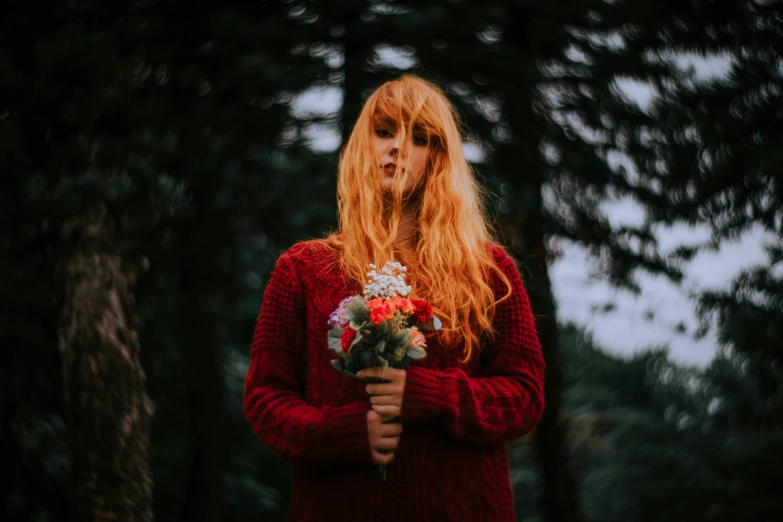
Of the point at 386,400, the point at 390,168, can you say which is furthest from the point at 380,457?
the point at 390,168

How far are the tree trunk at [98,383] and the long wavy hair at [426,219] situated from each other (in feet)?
10.8

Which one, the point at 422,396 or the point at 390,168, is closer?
the point at 422,396

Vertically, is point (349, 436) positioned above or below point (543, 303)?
above

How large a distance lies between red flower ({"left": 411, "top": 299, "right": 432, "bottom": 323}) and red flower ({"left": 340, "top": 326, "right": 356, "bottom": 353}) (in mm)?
172

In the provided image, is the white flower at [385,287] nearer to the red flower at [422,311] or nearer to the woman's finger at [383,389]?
the red flower at [422,311]

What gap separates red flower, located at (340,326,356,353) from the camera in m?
1.75

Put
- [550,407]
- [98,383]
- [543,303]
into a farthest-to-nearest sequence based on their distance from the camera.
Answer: [550,407] → [543,303] → [98,383]

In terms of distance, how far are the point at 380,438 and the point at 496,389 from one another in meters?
0.35

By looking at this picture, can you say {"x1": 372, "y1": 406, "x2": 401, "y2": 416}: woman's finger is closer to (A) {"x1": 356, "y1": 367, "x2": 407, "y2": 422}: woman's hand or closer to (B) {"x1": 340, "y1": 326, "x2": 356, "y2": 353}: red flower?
(A) {"x1": 356, "y1": 367, "x2": 407, "y2": 422}: woman's hand

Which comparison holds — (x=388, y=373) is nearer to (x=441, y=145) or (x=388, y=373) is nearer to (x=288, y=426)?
(x=288, y=426)

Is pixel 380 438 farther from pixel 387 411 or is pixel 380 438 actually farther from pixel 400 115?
pixel 400 115

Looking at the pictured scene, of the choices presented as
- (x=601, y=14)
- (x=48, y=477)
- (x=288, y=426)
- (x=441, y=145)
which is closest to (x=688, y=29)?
(x=601, y=14)

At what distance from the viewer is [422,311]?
72.1 inches

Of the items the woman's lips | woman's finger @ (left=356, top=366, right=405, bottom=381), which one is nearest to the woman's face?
the woman's lips
